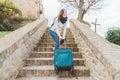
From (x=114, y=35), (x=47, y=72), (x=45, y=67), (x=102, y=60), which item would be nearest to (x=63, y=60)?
(x=47, y=72)

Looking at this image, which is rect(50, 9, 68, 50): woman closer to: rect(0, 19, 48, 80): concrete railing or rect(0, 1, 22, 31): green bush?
rect(0, 19, 48, 80): concrete railing

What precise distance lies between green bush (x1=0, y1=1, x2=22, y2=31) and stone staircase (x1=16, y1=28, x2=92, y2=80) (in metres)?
8.78

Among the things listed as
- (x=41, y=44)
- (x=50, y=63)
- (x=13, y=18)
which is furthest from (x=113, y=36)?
(x=50, y=63)

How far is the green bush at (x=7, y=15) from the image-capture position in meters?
20.8

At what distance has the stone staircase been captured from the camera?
9.21 m

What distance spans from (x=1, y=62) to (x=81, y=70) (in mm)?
2879

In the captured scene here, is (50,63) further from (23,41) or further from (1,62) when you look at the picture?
(1,62)

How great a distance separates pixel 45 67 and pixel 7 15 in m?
12.4

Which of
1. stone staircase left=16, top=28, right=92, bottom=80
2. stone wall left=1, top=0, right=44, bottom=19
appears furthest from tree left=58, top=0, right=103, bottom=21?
stone staircase left=16, top=28, right=92, bottom=80

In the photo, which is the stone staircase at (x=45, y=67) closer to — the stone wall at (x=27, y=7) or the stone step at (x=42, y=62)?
the stone step at (x=42, y=62)

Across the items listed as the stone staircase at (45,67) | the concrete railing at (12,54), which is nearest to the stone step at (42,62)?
the stone staircase at (45,67)

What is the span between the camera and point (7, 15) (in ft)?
71.1

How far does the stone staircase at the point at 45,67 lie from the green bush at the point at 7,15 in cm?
878

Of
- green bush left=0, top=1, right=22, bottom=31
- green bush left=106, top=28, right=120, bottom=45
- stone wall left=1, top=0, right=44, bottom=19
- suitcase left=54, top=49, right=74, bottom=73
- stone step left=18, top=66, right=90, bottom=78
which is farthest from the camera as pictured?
stone wall left=1, top=0, right=44, bottom=19
